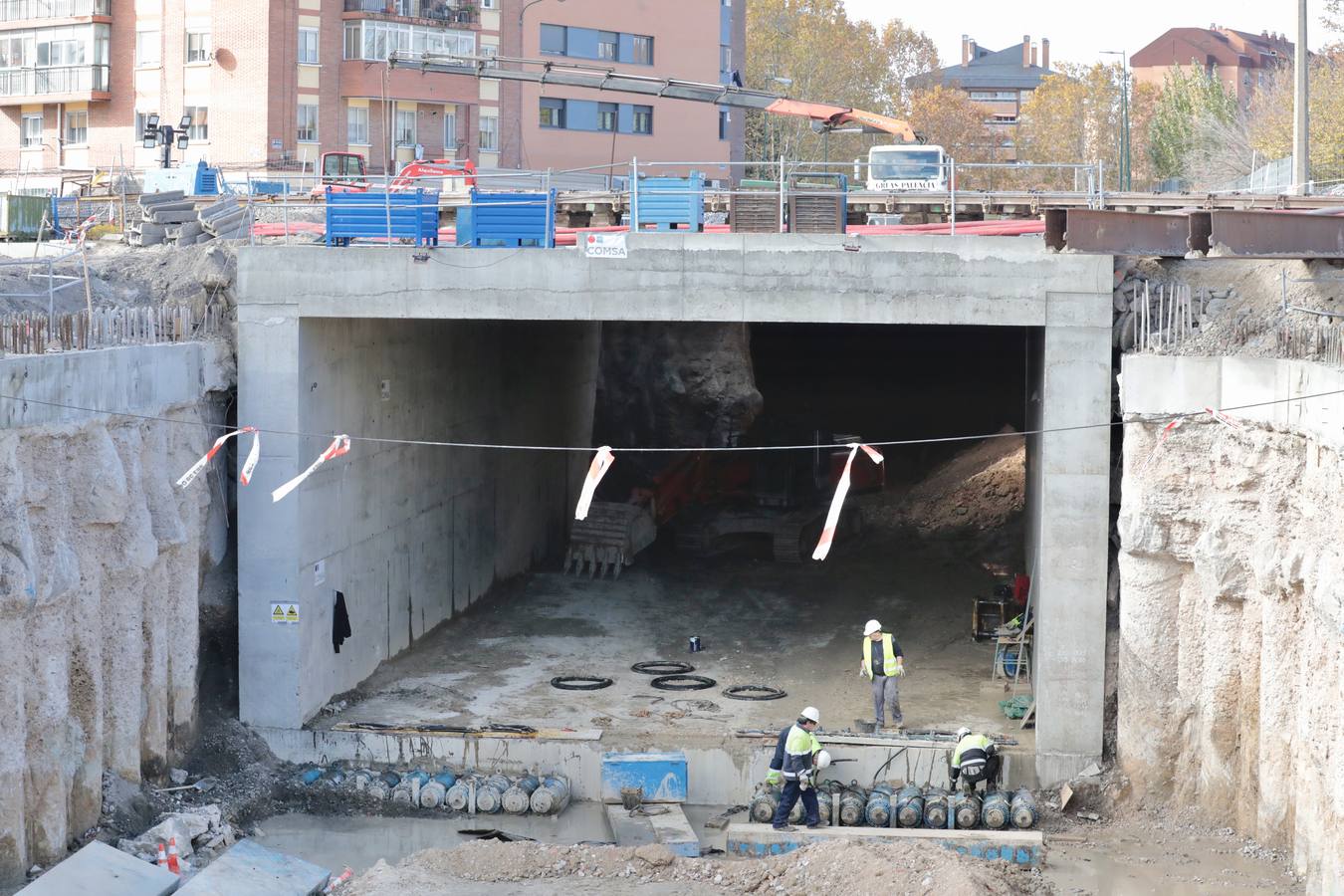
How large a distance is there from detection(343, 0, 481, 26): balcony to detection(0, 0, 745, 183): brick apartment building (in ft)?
0.16

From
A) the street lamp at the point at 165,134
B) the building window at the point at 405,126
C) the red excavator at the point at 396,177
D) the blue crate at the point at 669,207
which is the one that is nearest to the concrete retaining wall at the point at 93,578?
the blue crate at the point at 669,207

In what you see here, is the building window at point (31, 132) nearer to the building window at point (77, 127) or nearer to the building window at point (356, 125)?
the building window at point (77, 127)

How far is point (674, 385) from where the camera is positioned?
37.1 metres

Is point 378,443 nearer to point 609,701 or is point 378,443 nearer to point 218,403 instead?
point 218,403

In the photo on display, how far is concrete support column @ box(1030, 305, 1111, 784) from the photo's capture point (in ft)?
66.3

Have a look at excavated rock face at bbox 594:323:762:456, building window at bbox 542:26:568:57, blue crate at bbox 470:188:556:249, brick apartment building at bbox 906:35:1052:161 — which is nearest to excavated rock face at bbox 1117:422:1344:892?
blue crate at bbox 470:188:556:249

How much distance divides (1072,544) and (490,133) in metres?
37.2

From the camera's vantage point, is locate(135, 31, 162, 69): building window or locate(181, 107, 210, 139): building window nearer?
locate(181, 107, 210, 139): building window

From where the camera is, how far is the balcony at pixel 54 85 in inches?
2026

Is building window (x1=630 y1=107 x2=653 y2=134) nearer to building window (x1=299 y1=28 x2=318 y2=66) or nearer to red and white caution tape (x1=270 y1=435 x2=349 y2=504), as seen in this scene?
building window (x1=299 y1=28 x2=318 y2=66)

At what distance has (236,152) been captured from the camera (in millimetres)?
48438

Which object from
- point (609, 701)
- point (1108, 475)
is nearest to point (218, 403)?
point (609, 701)

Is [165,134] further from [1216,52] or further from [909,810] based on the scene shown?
[1216,52]

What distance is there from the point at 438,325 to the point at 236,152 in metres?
25.4
